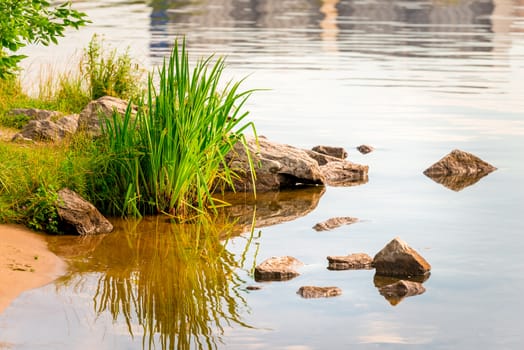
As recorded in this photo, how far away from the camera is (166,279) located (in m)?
8.64

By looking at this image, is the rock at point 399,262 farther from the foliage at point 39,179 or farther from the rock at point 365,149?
the rock at point 365,149

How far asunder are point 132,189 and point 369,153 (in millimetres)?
5481

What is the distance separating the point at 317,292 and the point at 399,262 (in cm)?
101

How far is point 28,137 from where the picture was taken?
44.1 ft

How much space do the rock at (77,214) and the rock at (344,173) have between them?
13.1ft

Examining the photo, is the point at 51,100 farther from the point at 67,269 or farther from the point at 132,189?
the point at 67,269

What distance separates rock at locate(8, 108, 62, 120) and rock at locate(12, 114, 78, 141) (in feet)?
3.29

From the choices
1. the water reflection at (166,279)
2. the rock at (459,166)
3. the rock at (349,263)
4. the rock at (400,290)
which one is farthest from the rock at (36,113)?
the rock at (400,290)

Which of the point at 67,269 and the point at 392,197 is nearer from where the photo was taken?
A: the point at 67,269

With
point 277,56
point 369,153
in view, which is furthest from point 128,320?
point 277,56

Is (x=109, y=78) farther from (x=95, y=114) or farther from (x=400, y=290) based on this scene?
(x=400, y=290)

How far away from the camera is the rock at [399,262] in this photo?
29.0 feet

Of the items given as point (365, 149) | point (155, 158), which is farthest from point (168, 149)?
point (365, 149)

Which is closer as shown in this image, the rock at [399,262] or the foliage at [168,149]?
the rock at [399,262]
